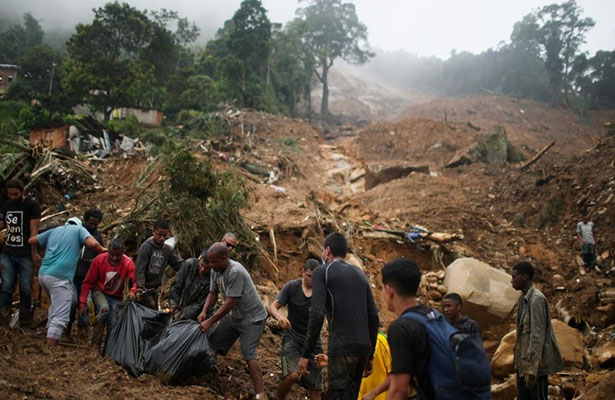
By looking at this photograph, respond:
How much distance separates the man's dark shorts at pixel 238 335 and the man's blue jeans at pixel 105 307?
3.29 feet

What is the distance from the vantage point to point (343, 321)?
302 centimetres

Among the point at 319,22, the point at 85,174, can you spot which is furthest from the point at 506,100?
the point at 85,174

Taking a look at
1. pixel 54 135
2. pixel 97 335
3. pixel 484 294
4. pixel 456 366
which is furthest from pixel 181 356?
pixel 54 135

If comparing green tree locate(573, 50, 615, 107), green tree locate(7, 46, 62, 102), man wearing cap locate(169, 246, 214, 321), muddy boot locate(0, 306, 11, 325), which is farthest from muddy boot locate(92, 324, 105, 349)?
green tree locate(573, 50, 615, 107)

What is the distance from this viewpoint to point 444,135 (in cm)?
2148

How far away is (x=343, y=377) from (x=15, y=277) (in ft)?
11.3

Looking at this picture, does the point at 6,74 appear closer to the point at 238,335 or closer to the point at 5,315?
the point at 5,315

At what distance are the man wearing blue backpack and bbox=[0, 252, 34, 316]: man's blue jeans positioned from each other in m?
3.90

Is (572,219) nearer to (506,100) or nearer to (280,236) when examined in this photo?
(280,236)

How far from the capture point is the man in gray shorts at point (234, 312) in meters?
3.56

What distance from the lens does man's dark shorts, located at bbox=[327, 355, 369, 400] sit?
297 cm

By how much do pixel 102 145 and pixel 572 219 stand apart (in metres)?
14.5

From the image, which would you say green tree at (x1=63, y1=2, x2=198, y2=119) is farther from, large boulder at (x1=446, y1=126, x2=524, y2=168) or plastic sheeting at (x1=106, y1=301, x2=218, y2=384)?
plastic sheeting at (x1=106, y1=301, x2=218, y2=384)

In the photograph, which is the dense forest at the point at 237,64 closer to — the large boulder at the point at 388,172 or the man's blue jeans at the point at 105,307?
the large boulder at the point at 388,172
